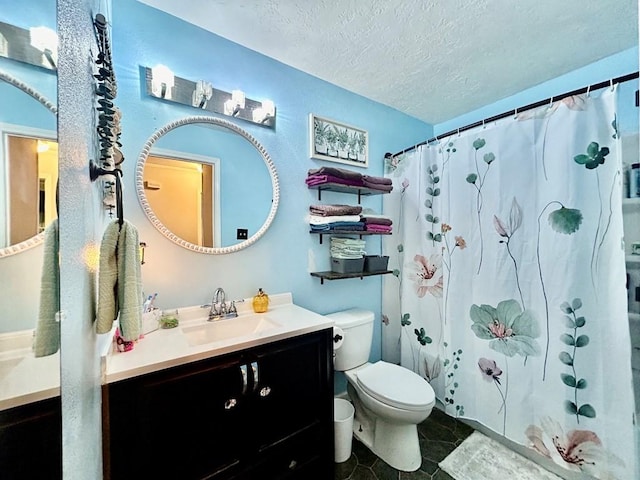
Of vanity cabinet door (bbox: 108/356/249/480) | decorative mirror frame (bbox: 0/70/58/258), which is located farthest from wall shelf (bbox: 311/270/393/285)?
decorative mirror frame (bbox: 0/70/58/258)

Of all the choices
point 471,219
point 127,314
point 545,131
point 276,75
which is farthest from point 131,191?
point 545,131

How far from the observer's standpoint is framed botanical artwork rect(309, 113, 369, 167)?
1.78 meters

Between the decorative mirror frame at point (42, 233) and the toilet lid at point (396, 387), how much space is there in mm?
1509

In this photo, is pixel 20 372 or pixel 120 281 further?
pixel 120 281

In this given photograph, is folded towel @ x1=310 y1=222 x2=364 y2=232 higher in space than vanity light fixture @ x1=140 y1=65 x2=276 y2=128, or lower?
lower

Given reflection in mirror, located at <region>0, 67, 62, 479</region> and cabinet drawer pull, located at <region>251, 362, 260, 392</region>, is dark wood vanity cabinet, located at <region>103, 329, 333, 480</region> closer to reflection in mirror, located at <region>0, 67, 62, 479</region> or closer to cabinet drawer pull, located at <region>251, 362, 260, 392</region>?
cabinet drawer pull, located at <region>251, 362, 260, 392</region>

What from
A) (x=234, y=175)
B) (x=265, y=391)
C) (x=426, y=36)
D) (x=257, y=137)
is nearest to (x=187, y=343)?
(x=265, y=391)

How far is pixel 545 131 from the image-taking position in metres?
1.38

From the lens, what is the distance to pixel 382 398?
1.42 meters

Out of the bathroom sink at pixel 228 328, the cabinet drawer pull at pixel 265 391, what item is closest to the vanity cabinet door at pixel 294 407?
the cabinet drawer pull at pixel 265 391

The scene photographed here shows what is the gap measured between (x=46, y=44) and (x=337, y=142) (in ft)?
5.24

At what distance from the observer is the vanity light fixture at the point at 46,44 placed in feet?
1.36

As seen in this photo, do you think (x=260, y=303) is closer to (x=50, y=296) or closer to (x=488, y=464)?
(x=50, y=296)

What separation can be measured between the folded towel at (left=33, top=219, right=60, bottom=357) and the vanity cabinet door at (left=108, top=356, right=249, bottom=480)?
544 mm
